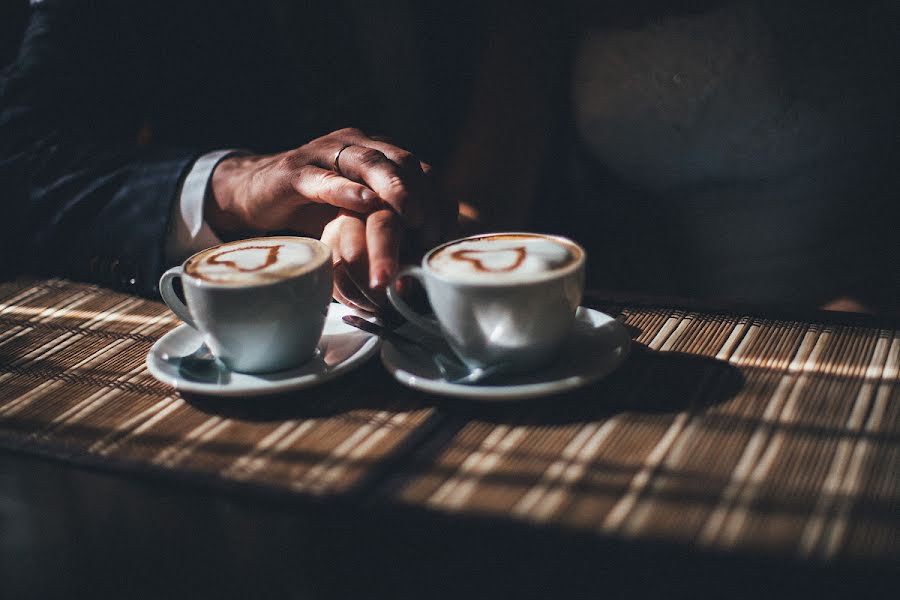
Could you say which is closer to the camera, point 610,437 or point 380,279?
point 610,437

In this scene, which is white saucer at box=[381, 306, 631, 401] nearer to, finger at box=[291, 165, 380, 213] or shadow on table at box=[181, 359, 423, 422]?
shadow on table at box=[181, 359, 423, 422]

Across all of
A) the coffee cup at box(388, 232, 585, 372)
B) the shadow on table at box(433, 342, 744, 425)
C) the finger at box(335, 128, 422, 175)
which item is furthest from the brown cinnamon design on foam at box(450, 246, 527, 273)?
the finger at box(335, 128, 422, 175)

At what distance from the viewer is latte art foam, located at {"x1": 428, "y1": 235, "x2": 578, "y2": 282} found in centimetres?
60

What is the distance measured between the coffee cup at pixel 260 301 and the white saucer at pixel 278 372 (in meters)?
0.02

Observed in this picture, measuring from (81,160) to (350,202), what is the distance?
0.55m

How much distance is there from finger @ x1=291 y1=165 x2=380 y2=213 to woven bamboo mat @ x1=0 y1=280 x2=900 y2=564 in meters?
0.21

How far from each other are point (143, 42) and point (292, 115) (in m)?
0.34

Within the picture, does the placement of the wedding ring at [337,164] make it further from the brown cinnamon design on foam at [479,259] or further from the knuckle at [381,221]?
the brown cinnamon design on foam at [479,259]

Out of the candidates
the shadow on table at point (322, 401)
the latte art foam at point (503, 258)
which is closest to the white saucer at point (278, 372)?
the shadow on table at point (322, 401)

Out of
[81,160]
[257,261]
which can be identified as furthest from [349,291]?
[81,160]

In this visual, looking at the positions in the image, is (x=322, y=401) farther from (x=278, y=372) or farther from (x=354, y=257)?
(x=354, y=257)

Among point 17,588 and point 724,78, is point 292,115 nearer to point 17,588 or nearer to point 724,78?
point 724,78

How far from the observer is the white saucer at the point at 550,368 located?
585mm

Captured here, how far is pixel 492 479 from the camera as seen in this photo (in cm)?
52
